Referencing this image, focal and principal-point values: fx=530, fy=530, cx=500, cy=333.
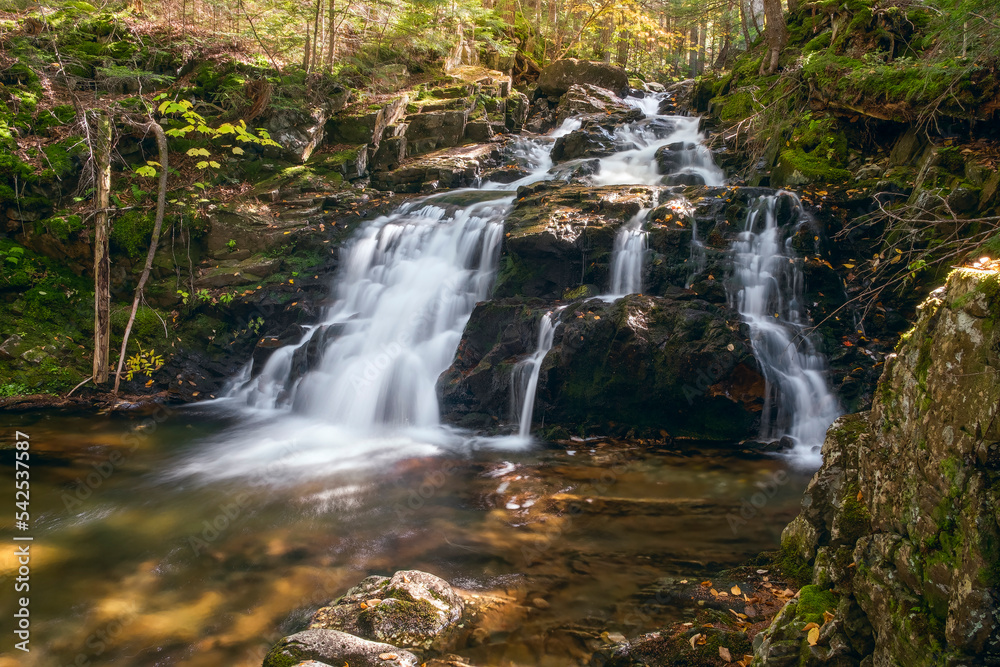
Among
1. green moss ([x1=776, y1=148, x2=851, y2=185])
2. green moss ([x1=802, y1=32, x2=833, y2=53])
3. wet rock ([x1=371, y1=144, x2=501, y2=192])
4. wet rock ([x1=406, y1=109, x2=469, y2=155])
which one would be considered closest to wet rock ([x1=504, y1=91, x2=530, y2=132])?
wet rock ([x1=406, y1=109, x2=469, y2=155])

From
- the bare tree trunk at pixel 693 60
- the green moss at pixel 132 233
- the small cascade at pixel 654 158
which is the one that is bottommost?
the green moss at pixel 132 233

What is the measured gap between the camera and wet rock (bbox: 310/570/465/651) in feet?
11.2

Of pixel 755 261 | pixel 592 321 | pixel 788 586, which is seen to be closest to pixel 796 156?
pixel 755 261

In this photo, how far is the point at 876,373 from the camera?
6.96 meters

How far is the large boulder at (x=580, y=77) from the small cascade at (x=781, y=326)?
1239 cm

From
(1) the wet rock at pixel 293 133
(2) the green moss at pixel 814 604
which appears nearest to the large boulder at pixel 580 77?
(1) the wet rock at pixel 293 133

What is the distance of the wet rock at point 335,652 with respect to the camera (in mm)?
3154

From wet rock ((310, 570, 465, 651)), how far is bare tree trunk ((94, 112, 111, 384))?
731 cm

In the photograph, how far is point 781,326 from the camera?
7547 millimetres

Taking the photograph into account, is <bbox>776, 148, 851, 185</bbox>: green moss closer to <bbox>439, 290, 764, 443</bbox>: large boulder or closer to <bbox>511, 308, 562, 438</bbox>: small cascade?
<bbox>439, 290, 764, 443</bbox>: large boulder

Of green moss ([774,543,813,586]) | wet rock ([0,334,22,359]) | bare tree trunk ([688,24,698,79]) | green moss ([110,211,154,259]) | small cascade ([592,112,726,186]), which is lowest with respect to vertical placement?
green moss ([774,543,813,586])

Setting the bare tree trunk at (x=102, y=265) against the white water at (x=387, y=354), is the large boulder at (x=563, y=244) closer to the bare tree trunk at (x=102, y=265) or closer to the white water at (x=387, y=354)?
the white water at (x=387, y=354)

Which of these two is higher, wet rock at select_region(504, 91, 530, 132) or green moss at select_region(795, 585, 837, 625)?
wet rock at select_region(504, 91, 530, 132)

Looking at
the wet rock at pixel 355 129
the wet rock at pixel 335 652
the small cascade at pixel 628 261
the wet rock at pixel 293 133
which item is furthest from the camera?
the wet rock at pixel 355 129
